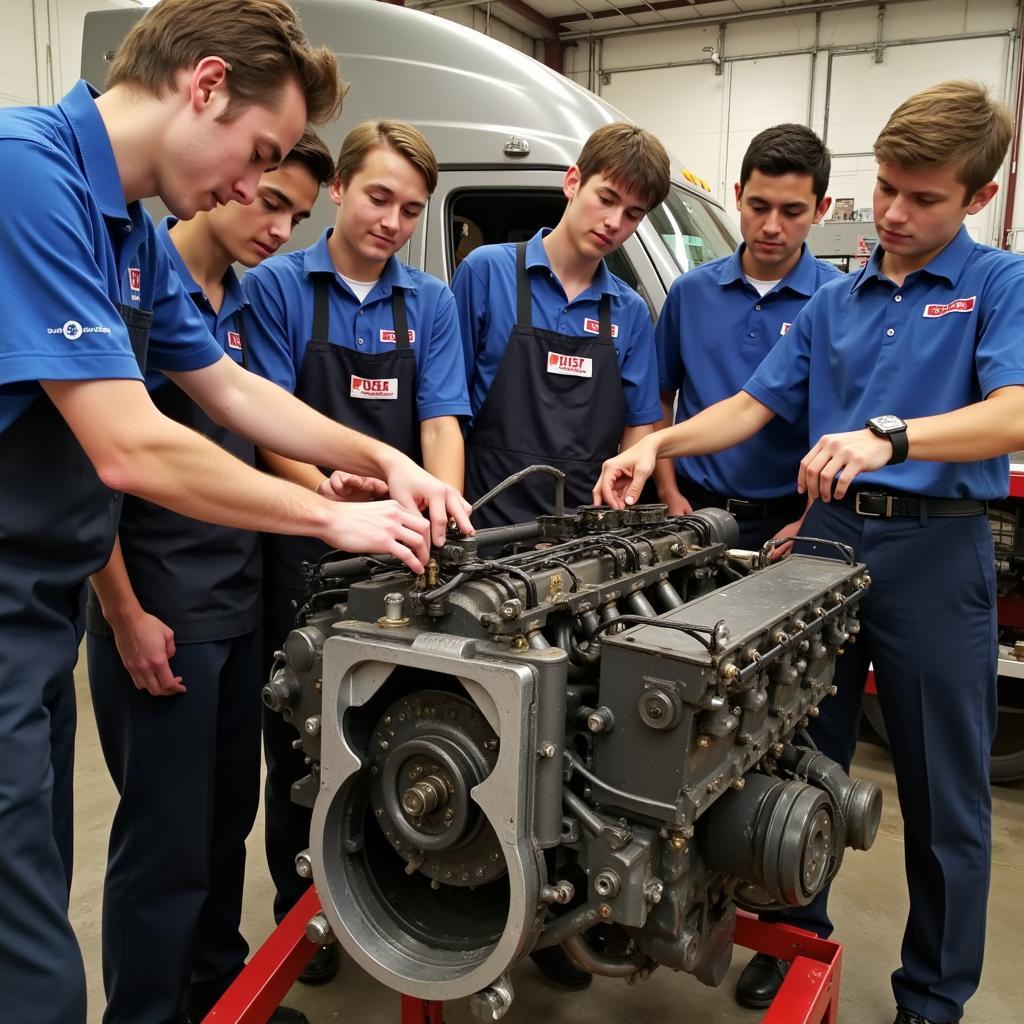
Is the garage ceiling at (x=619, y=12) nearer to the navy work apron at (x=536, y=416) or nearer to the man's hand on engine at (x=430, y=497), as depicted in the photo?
the navy work apron at (x=536, y=416)

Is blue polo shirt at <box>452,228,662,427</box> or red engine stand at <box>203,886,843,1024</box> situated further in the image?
blue polo shirt at <box>452,228,662,427</box>

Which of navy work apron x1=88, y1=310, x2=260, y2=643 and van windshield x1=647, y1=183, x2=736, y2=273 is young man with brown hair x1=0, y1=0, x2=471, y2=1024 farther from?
van windshield x1=647, y1=183, x2=736, y2=273

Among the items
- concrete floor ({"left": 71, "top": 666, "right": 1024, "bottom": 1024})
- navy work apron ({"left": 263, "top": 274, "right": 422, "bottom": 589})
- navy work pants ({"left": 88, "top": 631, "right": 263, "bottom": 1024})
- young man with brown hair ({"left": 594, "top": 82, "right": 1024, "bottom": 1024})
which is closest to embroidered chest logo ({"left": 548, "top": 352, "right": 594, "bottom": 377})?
navy work apron ({"left": 263, "top": 274, "right": 422, "bottom": 589})

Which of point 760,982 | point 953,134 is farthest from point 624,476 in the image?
point 760,982

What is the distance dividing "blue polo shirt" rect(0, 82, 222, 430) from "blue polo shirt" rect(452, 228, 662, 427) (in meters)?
1.40

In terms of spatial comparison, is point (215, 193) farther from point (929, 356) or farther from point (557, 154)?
point (557, 154)

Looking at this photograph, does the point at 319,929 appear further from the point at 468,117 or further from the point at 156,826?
the point at 468,117

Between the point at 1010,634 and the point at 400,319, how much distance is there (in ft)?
8.11

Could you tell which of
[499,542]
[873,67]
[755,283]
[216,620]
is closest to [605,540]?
[499,542]

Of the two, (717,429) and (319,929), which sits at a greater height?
(717,429)

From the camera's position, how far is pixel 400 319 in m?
2.33

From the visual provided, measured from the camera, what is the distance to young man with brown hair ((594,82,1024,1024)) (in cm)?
Result: 187

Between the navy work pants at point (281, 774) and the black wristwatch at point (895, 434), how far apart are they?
1.31m

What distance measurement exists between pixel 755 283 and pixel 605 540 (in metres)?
1.33
